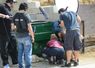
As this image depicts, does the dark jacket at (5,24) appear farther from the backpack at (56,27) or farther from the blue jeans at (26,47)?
→ the backpack at (56,27)

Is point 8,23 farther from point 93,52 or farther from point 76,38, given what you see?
point 93,52

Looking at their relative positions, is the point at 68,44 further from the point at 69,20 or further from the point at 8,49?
the point at 8,49

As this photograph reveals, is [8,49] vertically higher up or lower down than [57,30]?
lower down

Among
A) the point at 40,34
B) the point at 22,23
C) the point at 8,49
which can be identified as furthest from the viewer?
the point at 40,34

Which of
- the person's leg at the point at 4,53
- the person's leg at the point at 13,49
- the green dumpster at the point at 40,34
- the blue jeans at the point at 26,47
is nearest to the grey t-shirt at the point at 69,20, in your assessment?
the green dumpster at the point at 40,34

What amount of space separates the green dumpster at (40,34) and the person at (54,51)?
24 centimetres

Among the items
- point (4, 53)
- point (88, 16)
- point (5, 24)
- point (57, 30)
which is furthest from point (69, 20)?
point (88, 16)

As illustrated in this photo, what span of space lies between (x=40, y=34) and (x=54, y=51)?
30.6 inches

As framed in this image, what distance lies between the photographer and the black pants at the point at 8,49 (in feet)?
Answer: 34.1

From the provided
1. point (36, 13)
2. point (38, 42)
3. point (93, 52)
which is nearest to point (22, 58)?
point (38, 42)

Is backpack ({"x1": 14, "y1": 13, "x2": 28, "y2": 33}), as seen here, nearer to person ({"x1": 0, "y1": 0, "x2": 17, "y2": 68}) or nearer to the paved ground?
person ({"x1": 0, "y1": 0, "x2": 17, "y2": 68})

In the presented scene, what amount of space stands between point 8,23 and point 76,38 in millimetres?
2235

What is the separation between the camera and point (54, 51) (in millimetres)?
11461

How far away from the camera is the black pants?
409 inches
